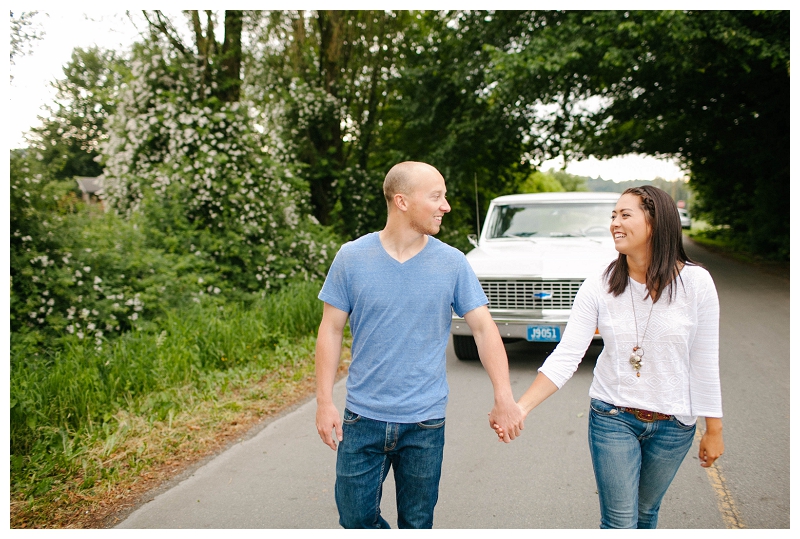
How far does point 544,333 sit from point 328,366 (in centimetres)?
430

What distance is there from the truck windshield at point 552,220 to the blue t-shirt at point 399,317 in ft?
18.3

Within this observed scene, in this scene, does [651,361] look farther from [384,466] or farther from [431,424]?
[384,466]

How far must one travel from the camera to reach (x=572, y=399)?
5785 mm

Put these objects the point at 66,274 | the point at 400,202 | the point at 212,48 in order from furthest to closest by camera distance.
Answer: the point at 212,48
the point at 66,274
the point at 400,202

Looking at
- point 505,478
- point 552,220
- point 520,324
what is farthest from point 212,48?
point 505,478

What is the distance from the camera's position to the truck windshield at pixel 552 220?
305 inches

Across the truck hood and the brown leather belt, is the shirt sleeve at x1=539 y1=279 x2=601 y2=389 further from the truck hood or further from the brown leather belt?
the truck hood

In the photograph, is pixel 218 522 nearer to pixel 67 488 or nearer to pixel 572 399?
pixel 67 488

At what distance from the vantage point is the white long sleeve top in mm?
2398

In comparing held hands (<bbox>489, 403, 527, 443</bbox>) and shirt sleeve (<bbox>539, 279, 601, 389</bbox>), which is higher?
shirt sleeve (<bbox>539, 279, 601, 389</bbox>)

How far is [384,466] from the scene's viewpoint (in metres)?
2.58

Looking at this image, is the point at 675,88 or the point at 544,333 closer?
the point at 544,333

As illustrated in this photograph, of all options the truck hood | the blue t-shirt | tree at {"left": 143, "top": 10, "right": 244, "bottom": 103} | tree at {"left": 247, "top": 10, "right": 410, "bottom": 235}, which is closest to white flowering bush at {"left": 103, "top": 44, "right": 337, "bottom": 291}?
tree at {"left": 143, "top": 10, "right": 244, "bottom": 103}

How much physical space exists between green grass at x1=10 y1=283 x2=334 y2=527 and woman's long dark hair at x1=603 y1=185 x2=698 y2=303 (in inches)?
130
